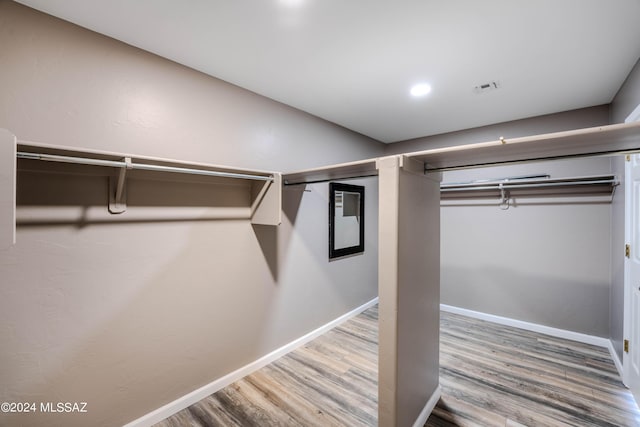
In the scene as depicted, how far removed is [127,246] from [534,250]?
13.0ft

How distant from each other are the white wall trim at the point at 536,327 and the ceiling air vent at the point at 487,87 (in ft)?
8.76

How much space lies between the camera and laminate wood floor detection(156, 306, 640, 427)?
1.90 m

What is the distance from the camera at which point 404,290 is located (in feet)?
5.29

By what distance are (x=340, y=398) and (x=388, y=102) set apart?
2614 mm

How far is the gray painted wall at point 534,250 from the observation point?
2865 millimetres

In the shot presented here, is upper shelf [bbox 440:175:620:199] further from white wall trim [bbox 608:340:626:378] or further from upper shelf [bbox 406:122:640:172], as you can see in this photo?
upper shelf [bbox 406:122:640:172]

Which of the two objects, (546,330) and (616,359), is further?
(546,330)

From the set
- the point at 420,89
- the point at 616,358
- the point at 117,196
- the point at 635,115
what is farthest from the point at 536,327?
the point at 117,196

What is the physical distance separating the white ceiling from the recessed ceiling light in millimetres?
64

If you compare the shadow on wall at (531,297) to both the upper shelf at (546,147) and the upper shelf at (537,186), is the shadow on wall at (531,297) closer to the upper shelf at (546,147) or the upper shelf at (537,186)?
the upper shelf at (537,186)

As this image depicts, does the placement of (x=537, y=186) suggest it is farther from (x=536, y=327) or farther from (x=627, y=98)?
(x=536, y=327)

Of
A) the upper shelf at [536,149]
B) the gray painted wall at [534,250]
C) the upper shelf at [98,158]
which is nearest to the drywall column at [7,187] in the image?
the upper shelf at [98,158]

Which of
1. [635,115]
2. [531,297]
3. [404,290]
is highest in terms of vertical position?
[635,115]

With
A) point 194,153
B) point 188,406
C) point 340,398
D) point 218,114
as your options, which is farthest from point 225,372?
point 218,114
